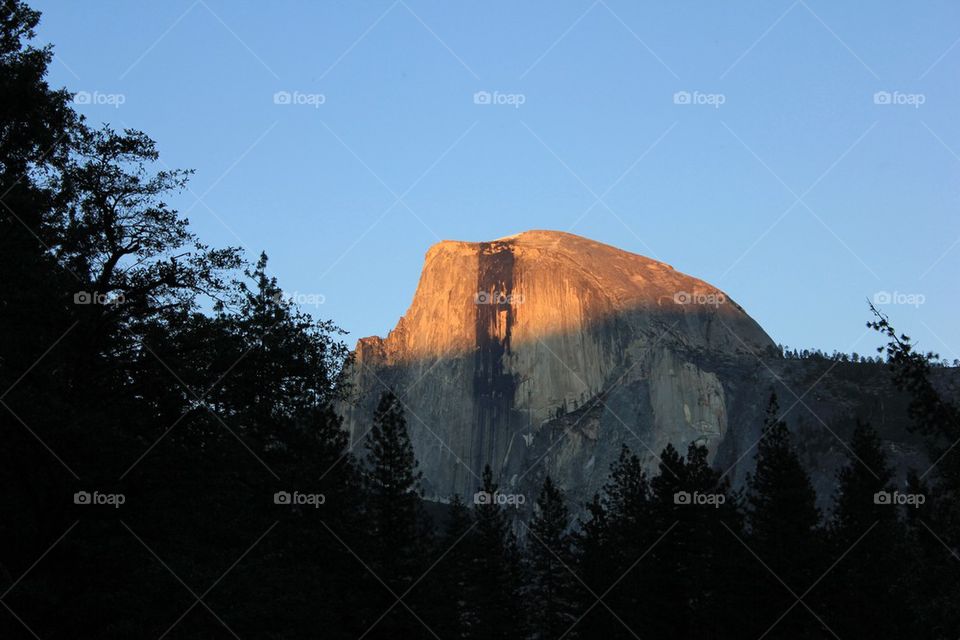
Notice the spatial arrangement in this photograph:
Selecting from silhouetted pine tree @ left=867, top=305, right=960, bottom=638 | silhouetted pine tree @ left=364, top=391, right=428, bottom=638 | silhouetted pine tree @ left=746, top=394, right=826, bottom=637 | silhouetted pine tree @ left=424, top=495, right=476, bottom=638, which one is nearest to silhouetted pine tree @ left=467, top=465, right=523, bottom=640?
silhouetted pine tree @ left=424, top=495, right=476, bottom=638

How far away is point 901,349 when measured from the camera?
21.1 metres

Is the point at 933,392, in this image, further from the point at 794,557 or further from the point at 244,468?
the point at 794,557

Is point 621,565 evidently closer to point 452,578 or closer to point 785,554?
point 452,578

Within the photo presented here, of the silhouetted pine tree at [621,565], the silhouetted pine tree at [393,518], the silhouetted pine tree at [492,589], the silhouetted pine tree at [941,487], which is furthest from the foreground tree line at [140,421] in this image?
the silhouetted pine tree at [492,589]

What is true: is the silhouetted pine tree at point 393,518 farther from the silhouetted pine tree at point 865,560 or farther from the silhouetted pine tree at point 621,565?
the silhouetted pine tree at point 865,560

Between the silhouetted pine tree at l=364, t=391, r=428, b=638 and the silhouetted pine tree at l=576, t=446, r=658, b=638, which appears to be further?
the silhouetted pine tree at l=576, t=446, r=658, b=638

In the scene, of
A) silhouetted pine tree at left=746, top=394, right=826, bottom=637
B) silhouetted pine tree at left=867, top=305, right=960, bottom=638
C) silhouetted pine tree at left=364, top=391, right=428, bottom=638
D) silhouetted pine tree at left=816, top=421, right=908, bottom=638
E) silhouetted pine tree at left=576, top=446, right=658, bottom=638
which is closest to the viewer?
silhouetted pine tree at left=867, top=305, right=960, bottom=638

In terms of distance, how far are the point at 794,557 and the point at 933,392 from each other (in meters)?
26.1

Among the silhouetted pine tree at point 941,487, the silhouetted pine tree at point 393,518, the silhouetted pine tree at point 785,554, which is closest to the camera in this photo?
the silhouetted pine tree at point 941,487

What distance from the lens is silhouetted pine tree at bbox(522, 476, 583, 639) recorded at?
57094mm

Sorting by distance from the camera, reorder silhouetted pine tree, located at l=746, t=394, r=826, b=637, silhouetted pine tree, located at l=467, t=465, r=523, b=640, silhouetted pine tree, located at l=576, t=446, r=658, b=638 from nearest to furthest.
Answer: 1. silhouetted pine tree, located at l=746, t=394, r=826, b=637
2. silhouetted pine tree, located at l=576, t=446, r=658, b=638
3. silhouetted pine tree, located at l=467, t=465, r=523, b=640

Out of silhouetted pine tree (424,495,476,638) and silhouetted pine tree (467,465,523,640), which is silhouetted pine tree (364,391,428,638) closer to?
silhouetted pine tree (424,495,476,638)

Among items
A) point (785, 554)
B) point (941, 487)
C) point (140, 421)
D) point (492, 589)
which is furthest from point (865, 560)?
point (140, 421)

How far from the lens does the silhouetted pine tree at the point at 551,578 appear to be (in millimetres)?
57094
